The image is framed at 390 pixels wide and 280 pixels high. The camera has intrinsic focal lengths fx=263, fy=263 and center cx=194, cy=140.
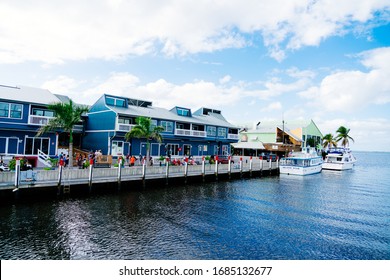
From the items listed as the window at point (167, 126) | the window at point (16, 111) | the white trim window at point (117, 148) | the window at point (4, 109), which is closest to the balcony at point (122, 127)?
the white trim window at point (117, 148)

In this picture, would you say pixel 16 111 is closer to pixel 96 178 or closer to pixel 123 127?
pixel 123 127

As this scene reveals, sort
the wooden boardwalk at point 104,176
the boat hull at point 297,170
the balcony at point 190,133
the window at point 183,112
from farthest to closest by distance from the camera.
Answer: the window at point 183,112, the boat hull at point 297,170, the balcony at point 190,133, the wooden boardwalk at point 104,176

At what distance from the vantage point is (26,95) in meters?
31.2

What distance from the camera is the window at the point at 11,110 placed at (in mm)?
27812

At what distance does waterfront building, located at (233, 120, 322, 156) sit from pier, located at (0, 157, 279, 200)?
26851mm

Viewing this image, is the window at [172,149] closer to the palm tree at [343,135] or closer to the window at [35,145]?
the window at [35,145]

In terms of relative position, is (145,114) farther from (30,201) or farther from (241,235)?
(241,235)

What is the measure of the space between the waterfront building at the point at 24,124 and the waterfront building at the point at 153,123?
6680 mm

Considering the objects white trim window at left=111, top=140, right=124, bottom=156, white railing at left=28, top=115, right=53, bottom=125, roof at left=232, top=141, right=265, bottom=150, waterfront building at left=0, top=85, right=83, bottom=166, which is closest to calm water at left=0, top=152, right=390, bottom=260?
white trim window at left=111, top=140, right=124, bottom=156

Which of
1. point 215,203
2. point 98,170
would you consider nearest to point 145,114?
point 98,170

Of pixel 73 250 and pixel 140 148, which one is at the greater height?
pixel 140 148

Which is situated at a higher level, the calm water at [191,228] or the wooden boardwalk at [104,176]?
the wooden boardwalk at [104,176]

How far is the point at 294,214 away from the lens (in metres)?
19.4

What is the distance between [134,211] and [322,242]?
38.3 ft
